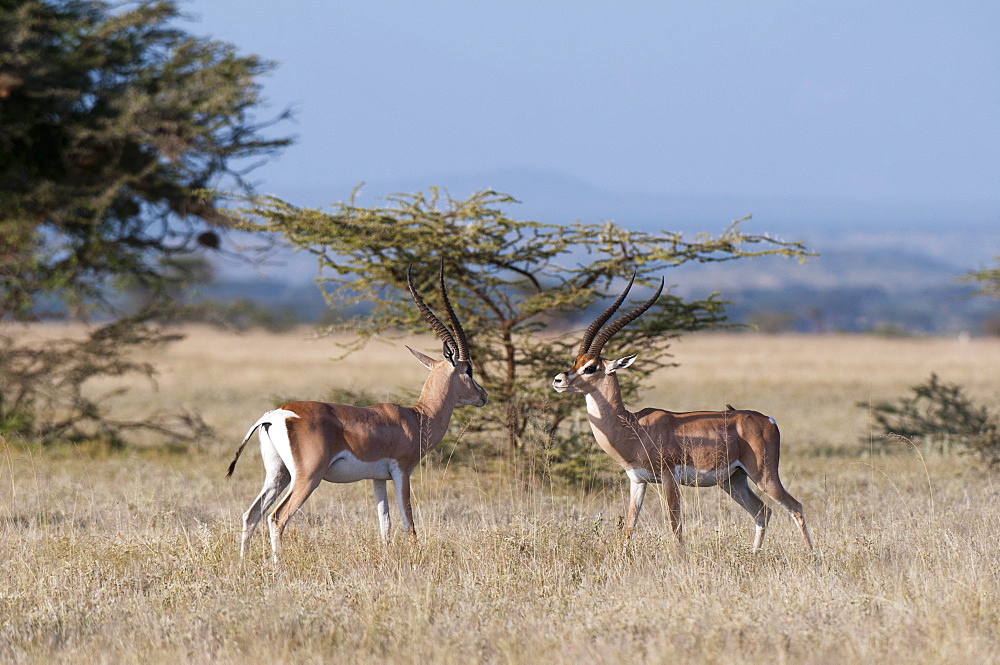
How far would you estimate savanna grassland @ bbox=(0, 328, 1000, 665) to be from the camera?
5.18 m

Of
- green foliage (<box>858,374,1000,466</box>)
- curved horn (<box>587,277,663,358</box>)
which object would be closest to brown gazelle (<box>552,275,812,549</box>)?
curved horn (<box>587,277,663,358</box>)

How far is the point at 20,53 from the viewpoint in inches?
498

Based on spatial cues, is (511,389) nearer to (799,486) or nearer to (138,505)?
(799,486)

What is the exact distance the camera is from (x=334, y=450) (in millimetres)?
6793

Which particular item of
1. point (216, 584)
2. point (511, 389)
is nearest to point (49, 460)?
point (511, 389)

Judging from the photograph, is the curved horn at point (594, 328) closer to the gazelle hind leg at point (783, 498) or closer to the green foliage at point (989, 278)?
the gazelle hind leg at point (783, 498)

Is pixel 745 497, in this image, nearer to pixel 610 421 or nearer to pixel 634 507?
Answer: pixel 634 507

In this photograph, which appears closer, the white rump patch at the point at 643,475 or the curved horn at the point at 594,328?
the white rump patch at the point at 643,475

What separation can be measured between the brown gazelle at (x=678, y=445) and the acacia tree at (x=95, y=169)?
24.7ft

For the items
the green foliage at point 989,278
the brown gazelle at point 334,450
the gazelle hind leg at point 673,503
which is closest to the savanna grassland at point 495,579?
the gazelle hind leg at point 673,503

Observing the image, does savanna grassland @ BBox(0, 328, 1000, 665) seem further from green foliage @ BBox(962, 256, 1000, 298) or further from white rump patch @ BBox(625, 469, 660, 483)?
green foliage @ BBox(962, 256, 1000, 298)

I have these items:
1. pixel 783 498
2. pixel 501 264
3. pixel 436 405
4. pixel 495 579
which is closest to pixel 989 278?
pixel 501 264

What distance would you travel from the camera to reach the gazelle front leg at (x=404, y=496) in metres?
6.96

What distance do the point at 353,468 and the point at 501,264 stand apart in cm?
459
